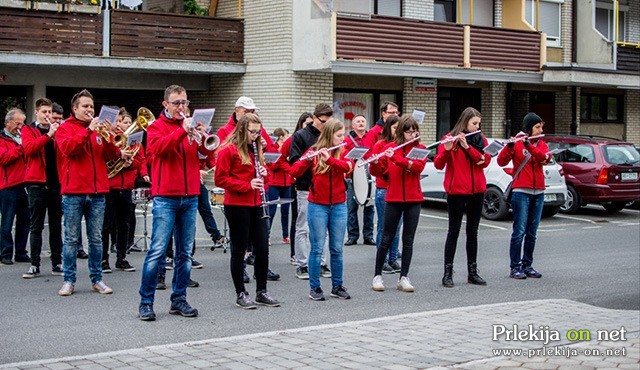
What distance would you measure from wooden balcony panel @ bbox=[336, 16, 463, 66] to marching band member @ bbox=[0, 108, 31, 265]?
11.1 m

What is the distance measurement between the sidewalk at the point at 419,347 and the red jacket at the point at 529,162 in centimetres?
263

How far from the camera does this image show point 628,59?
97.4 ft

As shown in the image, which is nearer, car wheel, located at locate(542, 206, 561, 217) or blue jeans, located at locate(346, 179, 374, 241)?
blue jeans, located at locate(346, 179, 374, 241)

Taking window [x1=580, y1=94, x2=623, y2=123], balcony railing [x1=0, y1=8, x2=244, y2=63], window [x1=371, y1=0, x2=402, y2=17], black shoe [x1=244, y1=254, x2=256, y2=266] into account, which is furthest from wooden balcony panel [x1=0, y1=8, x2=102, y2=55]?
window [x1=580, y1=94, x2=623, y2=123]

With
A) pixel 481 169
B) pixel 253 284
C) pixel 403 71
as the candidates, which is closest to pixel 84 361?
pixel 253 284

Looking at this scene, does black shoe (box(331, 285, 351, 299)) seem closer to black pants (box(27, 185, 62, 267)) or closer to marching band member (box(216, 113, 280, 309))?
marching band member (box(216, 113, 280, 309))

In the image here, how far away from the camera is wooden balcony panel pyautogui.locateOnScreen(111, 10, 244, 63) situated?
857 inches

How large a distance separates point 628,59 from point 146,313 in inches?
939

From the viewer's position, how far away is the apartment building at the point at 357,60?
22.4 m

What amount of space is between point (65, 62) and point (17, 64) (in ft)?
3.18

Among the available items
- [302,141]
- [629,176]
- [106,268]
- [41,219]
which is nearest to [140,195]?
[106,268]

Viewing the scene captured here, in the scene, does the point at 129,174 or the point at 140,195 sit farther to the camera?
the point at 140,195

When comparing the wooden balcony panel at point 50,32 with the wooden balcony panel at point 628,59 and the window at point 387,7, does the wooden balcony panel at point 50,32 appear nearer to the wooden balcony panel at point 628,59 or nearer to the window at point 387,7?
the window at point 387,7

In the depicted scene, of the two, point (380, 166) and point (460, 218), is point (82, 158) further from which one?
point (460, 218)
